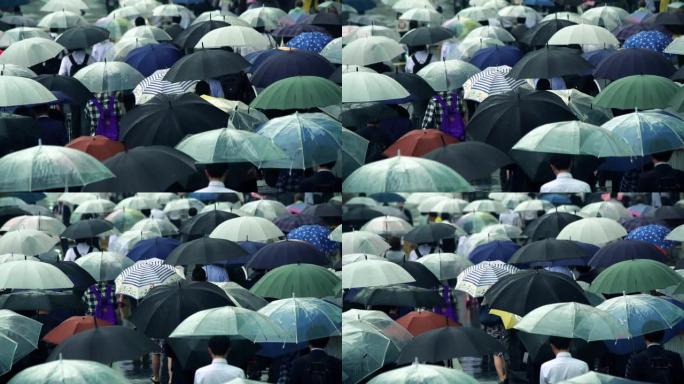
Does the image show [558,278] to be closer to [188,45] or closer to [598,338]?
[598,338]

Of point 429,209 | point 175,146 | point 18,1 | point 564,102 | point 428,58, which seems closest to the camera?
point 175,146

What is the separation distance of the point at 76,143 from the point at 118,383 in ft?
19.9

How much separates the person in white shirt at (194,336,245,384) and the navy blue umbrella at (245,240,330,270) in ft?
12.1

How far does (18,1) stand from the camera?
29.7 m

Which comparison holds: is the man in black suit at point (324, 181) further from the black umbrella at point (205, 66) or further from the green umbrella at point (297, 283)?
the black umbrella at point (205, 66)

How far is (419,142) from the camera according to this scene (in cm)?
1662

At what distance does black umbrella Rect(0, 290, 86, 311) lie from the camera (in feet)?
49.4

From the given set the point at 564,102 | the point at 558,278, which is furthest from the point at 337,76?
the point at 558,278

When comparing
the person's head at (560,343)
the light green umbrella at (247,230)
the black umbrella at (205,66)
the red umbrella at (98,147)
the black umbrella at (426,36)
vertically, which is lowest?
the person's head at (560,343)

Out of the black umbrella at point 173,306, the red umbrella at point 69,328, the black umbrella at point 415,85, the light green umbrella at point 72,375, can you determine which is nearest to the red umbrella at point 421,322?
the black umbrella at point 173,306

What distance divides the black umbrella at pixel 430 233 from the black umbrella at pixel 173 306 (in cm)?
683

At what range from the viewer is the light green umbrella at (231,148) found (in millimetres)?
15305

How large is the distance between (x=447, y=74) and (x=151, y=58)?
397 cm

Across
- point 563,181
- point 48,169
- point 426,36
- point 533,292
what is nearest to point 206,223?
point 48,169
